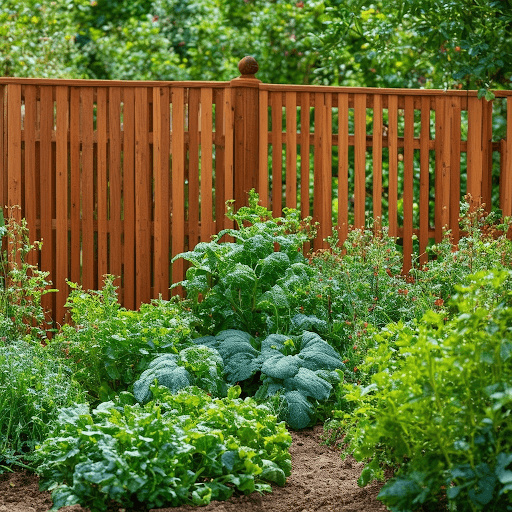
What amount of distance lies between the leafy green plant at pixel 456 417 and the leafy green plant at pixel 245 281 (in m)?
1.80

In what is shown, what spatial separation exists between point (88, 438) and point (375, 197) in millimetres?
3394

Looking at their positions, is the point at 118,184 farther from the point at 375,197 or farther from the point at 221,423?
the point at 221,423

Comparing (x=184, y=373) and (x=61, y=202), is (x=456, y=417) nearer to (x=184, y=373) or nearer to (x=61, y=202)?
(x=184, y=373)

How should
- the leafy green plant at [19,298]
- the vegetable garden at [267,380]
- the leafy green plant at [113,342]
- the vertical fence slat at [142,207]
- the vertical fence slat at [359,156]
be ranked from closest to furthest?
the vegetable garden at [267,380] → the leafy green plant at [113,342] → the leafy green plant at [19,298] → the vertical fence slat at [142,207] → the vertical fence slat at [359,156]

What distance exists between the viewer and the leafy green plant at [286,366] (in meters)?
3.79

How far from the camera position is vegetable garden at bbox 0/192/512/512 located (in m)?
2.49

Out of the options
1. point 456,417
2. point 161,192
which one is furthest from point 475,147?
point 456,417

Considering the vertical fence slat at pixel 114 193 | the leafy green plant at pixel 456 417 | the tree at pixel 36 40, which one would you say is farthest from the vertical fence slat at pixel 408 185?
the tree at pixel 36 40

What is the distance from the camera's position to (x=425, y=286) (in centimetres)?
470

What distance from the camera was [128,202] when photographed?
18.0 feet

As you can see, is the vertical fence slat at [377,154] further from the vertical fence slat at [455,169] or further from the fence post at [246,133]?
the fence post at [246,133]

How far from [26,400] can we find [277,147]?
2.82 m

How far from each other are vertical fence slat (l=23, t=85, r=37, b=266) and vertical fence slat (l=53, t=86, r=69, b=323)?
0.17 meters

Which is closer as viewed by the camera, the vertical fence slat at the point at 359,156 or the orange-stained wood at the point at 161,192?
the orange-stained wood at the point at 161,192
